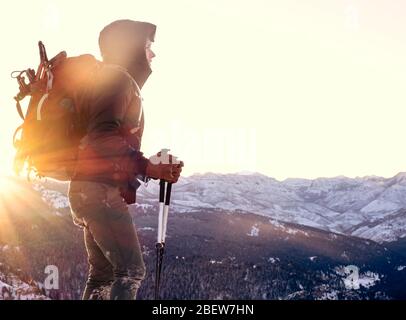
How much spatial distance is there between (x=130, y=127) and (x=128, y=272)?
1.60 metres

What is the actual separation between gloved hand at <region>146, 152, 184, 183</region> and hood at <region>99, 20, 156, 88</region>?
1.36 m

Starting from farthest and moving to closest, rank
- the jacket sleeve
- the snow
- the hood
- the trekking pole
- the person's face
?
the snow → the person's face → the hood → the trekking pole → the jacket sleeve

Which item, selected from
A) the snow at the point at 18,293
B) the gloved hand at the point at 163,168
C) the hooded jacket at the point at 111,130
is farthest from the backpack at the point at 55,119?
the snow at the point at 18,293

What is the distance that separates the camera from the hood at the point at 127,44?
6527mm

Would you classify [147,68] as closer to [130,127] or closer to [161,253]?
[130,127]

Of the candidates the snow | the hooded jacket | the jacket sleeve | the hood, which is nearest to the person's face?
the hood

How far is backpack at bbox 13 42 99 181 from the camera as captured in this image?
225 inches

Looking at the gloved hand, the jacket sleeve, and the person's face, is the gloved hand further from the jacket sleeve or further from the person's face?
the person's face

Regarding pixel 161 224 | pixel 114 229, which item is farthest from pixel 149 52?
pixel 114 229

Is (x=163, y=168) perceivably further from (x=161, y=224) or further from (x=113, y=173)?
(x=161, y=224)

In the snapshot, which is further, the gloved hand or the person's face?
the person's face

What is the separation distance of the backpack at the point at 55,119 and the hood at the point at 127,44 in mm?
611

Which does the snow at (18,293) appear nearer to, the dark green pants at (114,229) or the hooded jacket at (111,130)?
the dark green pants at (114,229)
